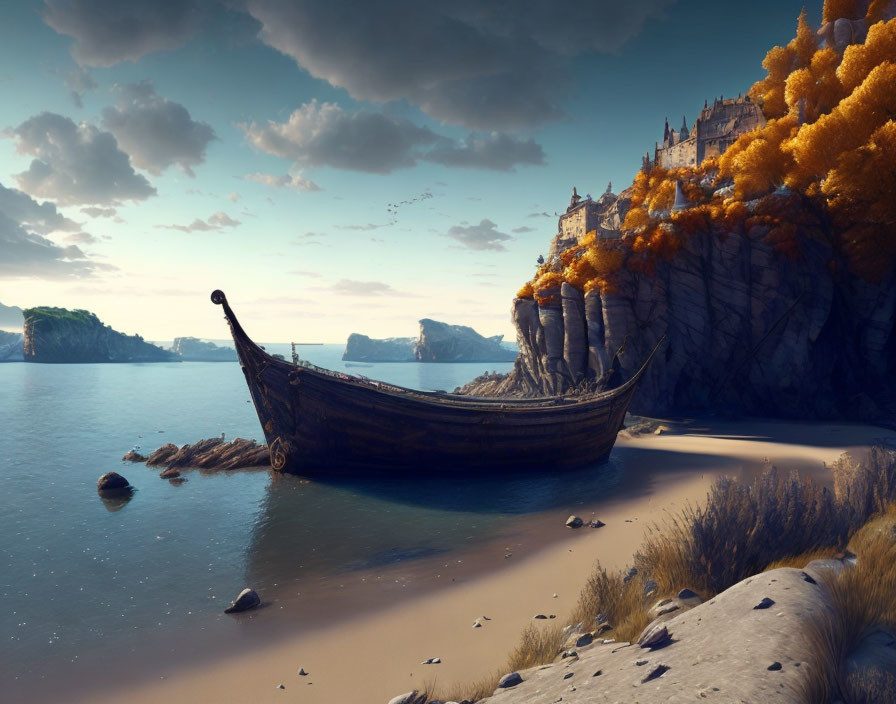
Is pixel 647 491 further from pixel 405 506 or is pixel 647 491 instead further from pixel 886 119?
pixel 886 119

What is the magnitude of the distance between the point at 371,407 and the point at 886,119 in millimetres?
36825

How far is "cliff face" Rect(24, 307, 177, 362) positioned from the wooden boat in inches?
7044

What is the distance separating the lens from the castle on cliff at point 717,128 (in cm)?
5219

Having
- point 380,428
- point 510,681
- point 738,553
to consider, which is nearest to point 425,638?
point 510,681

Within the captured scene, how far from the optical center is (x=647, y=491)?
1712cm

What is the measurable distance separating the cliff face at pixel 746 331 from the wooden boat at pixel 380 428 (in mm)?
13010

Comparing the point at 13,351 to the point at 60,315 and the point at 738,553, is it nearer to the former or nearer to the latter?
the point at 60,315

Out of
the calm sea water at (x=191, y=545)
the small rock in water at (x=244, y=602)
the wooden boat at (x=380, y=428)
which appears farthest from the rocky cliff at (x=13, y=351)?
the small rock in water at (x=244, y=602)

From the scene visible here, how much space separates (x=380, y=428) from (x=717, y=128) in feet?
200

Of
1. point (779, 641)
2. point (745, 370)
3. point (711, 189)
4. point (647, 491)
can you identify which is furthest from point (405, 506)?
point (711, 189)

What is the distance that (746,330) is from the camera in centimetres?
3133

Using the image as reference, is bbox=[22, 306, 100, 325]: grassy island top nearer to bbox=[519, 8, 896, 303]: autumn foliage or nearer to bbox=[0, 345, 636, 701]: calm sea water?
bbox=[0, 345, 636, 701]: calm sea water

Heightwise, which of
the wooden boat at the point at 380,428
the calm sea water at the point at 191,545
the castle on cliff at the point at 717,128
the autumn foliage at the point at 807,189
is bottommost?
the calm sea water at the point at 191,545

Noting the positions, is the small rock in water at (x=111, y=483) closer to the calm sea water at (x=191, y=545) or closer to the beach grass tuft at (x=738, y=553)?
the calm sea water at (x=191, y=545)
